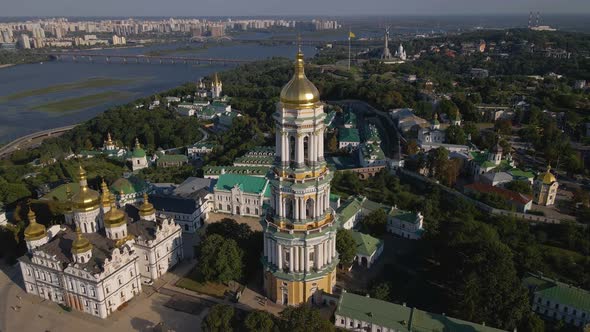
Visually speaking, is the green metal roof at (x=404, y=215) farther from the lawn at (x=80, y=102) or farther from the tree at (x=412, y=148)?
the lawn at (x=80, y=102)

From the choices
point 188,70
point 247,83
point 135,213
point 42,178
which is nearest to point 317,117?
point 135,213

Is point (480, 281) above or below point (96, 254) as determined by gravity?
below

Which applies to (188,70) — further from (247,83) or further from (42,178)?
(42,178)

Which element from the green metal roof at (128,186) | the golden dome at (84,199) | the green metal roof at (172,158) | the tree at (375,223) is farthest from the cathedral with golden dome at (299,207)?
the green metal roof at (172,158)

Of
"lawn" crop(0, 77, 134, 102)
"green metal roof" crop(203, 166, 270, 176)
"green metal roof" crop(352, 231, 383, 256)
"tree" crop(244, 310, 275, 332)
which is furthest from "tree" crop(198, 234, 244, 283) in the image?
"lawn" crop(0, 77, 134, 102)

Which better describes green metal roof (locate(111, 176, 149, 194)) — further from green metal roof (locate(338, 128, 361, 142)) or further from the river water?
the river water

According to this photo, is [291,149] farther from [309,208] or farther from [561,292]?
[561,292]

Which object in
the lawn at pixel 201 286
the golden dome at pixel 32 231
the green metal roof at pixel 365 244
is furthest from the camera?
the green metal roof at pixel 365 244

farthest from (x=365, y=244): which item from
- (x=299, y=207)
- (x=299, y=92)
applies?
(x=299, y=92)
